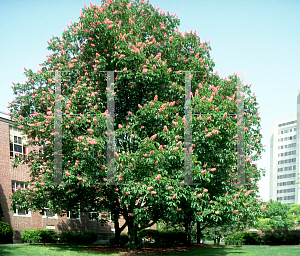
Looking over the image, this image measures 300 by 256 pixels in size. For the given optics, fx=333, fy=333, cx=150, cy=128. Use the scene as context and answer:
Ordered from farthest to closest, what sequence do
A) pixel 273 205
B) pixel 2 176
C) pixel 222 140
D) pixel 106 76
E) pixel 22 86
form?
pixel 273 205 → pixel 2 176 → pixel 22 86 → pixel 106 76 → pixel 222 140

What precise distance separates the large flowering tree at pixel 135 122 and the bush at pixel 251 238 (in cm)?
1997

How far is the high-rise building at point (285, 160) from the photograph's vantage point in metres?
156

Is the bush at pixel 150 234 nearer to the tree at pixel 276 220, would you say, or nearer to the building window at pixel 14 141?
the building window at pixel 14 141

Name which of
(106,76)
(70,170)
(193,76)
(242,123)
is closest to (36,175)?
(70,170)

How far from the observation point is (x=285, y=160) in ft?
532

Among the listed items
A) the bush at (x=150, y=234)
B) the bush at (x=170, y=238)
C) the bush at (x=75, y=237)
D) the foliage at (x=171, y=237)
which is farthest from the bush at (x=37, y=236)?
the foliage at (x=171, y=237)

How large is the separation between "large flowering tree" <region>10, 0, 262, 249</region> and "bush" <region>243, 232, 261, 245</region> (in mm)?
19973

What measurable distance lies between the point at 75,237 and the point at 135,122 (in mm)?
16219

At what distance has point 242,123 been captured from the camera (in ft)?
63.1

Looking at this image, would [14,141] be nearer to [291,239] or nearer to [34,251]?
[34,251]

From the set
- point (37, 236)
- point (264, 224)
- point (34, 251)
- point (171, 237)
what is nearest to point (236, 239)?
point (171, 237)

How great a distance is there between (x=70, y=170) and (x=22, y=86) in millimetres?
7179

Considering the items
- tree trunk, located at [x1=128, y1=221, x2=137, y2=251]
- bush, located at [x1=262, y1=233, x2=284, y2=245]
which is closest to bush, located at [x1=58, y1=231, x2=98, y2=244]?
tree trunk, located at [x1=128, y1=221, x2=137, y2=251]

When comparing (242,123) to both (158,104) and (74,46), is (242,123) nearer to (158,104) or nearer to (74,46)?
(158,104)
